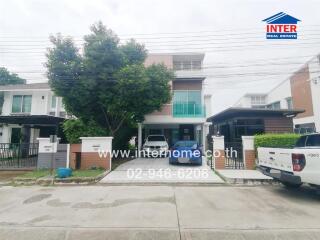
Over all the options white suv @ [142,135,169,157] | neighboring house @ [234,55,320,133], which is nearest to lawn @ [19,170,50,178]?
white suv @ [142,135,169,157]

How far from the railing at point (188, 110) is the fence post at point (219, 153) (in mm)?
6590

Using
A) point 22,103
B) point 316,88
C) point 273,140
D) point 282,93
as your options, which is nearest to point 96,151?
point 273,140

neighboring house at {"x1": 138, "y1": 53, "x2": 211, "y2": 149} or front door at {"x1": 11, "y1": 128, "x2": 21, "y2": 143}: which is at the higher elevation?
neighboring house at {"x1": 138, "y1": 53, "x2": 211, "y2": 149}

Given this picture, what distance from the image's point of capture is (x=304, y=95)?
2103cm

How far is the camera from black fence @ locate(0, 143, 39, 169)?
999 cm

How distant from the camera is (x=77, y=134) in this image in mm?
11266

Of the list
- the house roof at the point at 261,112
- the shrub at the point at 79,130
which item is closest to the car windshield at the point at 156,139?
Result: the shrub at the point at 79,130

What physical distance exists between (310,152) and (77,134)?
10809 mm

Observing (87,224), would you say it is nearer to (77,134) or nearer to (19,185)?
(19,185)

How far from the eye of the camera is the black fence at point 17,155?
9992mm

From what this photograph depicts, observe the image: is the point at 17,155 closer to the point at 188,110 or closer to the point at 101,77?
the point at 101,77

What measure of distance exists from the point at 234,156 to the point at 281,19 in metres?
7.28

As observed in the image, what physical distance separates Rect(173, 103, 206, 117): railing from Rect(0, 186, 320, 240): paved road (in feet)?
31.9

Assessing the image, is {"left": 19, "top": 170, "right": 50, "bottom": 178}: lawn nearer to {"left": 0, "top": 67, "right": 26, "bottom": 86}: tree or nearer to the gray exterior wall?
the gray exterior wall
